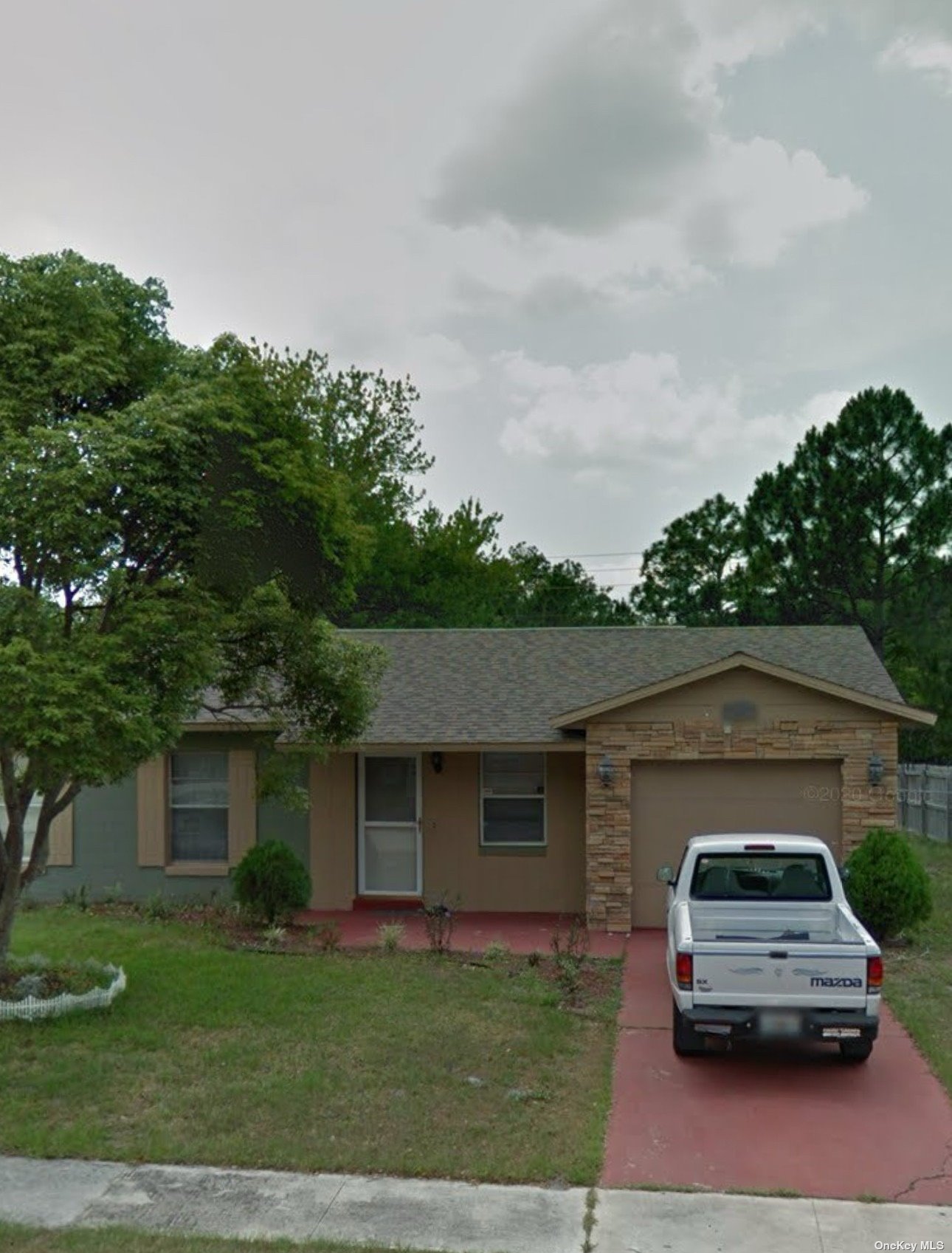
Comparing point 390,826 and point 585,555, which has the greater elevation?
point 585,555

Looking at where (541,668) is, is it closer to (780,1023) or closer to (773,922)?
(773,922)

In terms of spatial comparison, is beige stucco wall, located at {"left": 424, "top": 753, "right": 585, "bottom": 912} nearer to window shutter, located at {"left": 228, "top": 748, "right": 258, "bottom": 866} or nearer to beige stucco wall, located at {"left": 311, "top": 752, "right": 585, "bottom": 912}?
beige stucco wall, located at {"left": 311, "top": 752, "right": 585, "bottom": 912}

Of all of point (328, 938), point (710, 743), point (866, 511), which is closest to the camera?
point (328, 938)

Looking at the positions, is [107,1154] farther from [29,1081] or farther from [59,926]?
[59,926]

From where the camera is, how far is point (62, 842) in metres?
16.5

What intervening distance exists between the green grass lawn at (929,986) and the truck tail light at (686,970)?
201cm

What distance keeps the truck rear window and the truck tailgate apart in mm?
1981

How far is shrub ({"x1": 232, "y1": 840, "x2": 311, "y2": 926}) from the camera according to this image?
14.1 meters

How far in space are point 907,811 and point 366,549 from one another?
784 inches

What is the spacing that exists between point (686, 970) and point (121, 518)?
583 cm

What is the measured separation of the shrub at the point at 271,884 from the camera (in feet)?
46.3

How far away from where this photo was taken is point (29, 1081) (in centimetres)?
826

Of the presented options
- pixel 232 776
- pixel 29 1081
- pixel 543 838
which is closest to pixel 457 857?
pixel 543 838

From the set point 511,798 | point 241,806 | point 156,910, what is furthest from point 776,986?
point 241,806
